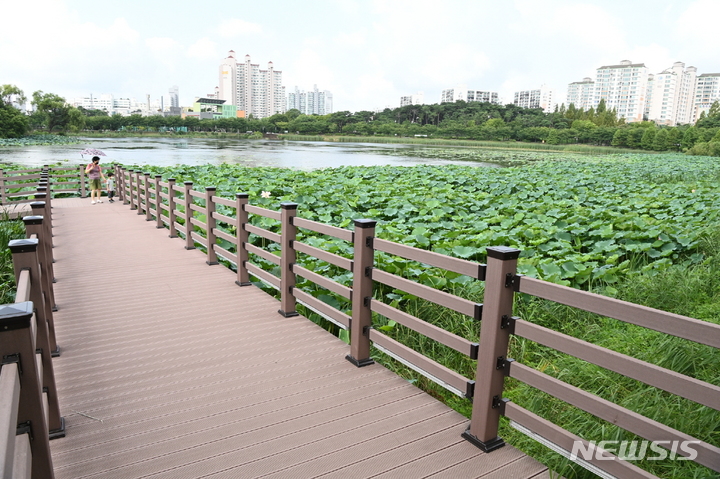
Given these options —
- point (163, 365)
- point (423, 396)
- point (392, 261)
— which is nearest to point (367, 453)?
point (423, 396)

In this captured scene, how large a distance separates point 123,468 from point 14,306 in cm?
116

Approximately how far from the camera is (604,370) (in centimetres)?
379

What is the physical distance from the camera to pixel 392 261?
535cm

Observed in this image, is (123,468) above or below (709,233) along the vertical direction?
below

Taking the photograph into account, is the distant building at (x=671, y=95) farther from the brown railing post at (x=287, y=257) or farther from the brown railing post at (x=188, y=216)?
the brown railing post at (x=287, y=257)

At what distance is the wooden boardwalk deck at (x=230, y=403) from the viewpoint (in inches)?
96.7

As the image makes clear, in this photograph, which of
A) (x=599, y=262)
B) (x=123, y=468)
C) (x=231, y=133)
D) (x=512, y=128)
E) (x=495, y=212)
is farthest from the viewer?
(x=231, y=133)

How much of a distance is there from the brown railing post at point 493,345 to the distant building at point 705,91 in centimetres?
A: 21806

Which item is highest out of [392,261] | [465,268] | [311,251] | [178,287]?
[465,268]

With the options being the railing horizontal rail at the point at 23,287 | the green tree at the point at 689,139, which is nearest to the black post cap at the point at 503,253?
the railing horizontal rail at the point at 23,287

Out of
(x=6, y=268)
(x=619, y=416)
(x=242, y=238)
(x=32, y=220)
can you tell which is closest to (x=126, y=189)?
(x=6, y=268)

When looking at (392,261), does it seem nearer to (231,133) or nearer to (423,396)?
(423,396)

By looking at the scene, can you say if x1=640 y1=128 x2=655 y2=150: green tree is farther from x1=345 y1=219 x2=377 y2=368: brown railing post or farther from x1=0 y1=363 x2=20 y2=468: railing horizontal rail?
x1=0 y1=363 x2=20 y2=468: railing horizontal rail

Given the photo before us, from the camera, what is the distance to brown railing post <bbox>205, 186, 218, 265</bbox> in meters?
6.50
